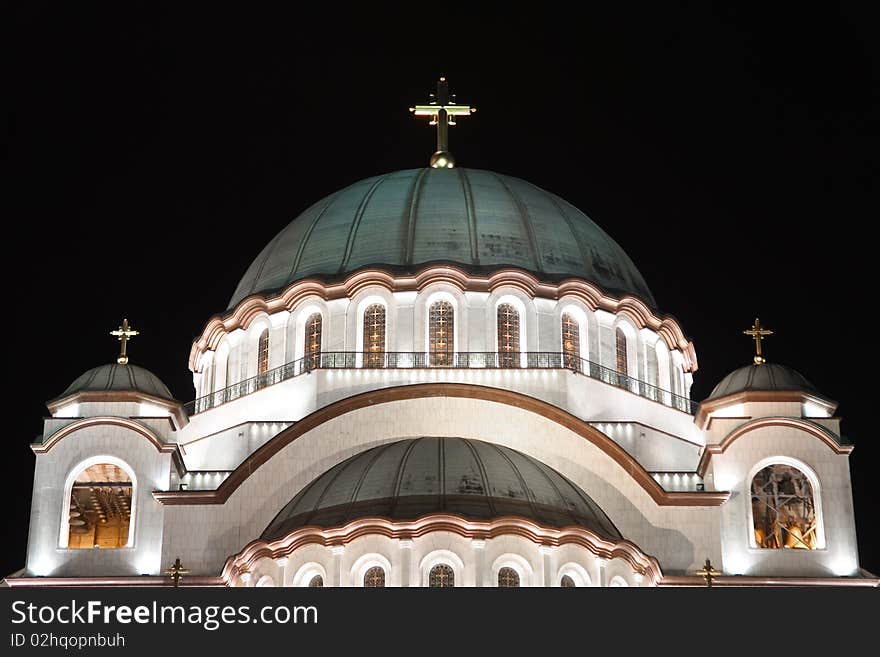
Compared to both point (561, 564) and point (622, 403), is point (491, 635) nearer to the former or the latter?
point (561, 564)

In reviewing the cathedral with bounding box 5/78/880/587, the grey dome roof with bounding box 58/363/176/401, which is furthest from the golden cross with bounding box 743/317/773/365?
the grey dome roof with bounding box 58/363/176/401

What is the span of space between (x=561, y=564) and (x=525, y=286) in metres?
8.79

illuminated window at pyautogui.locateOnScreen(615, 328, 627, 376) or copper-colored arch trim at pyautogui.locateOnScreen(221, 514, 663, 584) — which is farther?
illuminated window at pyautogui.locateOnScreen(615, 328, 627, 376)

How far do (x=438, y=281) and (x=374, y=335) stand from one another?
5.75 feet

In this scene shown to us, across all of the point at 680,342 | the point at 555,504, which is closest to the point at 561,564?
the point at 555,504

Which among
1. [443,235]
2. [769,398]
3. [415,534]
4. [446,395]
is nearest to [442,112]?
[443,235]

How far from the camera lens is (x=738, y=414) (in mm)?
37938

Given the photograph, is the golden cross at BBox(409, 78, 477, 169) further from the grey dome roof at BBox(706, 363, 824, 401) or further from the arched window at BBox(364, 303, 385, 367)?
the grey dome roof at BBox(706, 363, 824, 401)

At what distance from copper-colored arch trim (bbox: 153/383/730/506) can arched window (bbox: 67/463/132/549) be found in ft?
3.38

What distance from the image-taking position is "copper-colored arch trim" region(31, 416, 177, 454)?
37.2 m

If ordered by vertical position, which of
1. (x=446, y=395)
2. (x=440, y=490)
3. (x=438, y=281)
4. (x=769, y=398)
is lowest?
(x=440, y=490)

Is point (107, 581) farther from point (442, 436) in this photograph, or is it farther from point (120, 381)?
point (442, 436)

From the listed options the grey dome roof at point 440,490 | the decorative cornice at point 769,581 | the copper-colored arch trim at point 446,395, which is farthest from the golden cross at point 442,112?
the decorative cornice at point 769,581

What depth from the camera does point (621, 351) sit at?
42.7 metres
